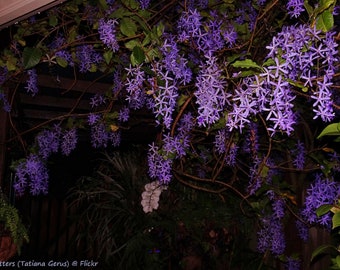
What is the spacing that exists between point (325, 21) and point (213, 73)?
49 cm

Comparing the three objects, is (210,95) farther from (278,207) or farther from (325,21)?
(278,207)

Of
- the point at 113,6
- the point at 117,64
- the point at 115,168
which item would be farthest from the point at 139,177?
the point at 113,6

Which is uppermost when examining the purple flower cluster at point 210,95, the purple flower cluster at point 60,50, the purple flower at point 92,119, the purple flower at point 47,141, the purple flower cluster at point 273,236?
the purple flower cluster at point 60,50

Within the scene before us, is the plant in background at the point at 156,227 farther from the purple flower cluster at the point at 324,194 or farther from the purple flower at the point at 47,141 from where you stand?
the purple flower cluster at the point at 324,194

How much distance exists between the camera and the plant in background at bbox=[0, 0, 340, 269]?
109 centimetres

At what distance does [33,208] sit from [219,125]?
4602 millimetres

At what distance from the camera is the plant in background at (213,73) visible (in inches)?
→ 42.9

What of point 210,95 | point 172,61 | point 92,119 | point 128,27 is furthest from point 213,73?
point 92,119

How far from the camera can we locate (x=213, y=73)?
1.49 m

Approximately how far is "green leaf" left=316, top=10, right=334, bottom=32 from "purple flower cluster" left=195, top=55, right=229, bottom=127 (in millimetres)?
410

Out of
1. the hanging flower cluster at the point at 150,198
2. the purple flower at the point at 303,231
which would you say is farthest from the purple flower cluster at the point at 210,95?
the hanging flower cluster at the point at 150,198

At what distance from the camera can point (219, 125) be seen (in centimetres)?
196

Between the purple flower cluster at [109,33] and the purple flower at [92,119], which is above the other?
the purple flower cluster at [109,33]

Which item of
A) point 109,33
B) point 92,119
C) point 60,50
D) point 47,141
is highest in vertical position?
point 60,50
